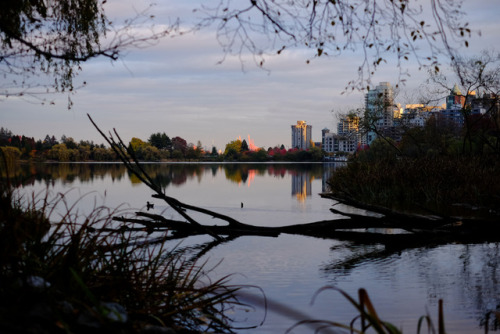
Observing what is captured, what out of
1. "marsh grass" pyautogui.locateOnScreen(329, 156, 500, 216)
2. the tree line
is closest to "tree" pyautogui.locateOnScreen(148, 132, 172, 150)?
the tree line

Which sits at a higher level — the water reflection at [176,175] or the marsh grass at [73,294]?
the marsh grass at [73,294]

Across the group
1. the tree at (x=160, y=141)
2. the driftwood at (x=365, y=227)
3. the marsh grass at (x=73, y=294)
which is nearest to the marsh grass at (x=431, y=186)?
the driftwood at (x=365, y=227)

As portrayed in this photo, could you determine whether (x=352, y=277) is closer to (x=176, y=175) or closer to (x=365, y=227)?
(x=365, y=227)

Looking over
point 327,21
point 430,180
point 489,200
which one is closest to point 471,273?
point 327,21

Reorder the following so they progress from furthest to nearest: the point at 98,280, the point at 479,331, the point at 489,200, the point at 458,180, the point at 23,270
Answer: the point at 458,180 → the point at 489,200 → the point at 479,331 → the point at 98,280 → the point at 23,270

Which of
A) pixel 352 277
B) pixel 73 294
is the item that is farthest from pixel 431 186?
pixel 73 294

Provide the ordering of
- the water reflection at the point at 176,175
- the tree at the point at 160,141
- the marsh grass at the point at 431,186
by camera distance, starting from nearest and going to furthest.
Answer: the marsh grass at the point at 431,186
the water reflection at the point at 176,175
the tree at the point at 160,141

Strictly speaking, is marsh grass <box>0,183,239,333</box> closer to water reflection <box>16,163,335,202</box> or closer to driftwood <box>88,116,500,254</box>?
driftwood <box>88,116,500,254</box>

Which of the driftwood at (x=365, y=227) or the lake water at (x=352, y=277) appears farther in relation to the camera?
the driftwood at (x=365, y=227)

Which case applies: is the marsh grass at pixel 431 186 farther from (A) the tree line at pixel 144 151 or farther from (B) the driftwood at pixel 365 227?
(A) the tree line at pixel 144 151

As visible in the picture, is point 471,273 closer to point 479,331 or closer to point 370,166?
point 479,331

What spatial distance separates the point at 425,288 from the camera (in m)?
6.70

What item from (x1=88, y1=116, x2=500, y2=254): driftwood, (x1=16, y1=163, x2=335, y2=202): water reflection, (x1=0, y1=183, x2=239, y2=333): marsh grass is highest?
(x1=0, y1=183, x2=239, y2=333): marsh grass

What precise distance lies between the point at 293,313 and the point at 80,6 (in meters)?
4.64
